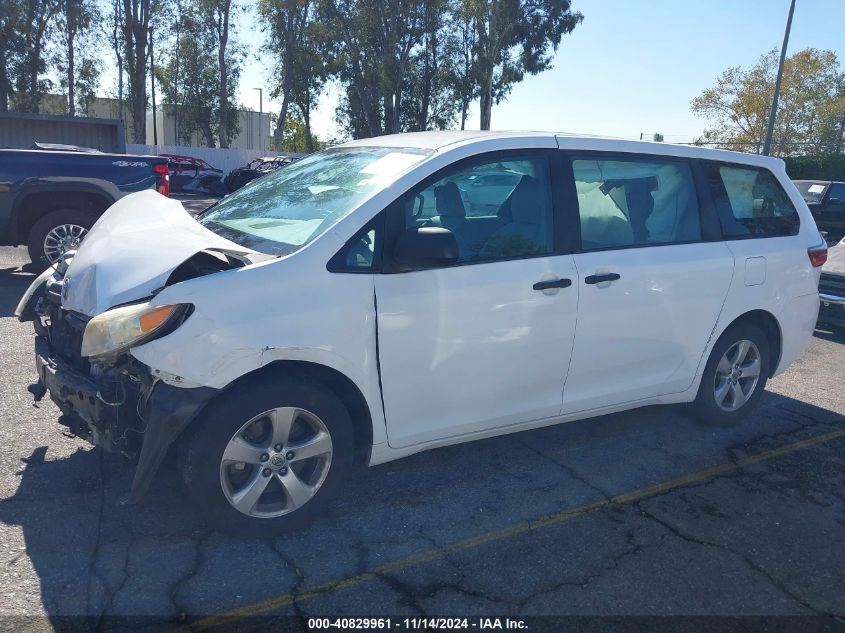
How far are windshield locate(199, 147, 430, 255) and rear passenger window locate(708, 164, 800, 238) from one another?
2205mm

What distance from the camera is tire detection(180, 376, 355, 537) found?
10.8ft

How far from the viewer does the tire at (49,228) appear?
28.9 feet

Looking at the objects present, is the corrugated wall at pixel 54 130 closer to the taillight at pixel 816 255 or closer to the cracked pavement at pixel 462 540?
the cracked pavement at pixel 462 540

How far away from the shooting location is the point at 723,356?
511 centimetres

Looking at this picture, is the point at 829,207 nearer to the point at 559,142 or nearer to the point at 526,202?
the point at 559,142

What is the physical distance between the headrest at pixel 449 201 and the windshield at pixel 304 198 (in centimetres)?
20

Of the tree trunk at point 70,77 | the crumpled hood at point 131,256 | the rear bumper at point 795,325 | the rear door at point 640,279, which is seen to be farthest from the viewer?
the tree trunk at point 70,77

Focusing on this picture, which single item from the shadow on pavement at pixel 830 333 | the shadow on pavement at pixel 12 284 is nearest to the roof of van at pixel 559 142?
the shadow on pavement at pixel 830 333

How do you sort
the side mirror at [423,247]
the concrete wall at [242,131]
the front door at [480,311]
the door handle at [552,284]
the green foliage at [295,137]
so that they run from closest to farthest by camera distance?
1. the side mirror at [423,247]
2. the front door at [480,311]
3. the door handle at [552,284]
4. the concrete wall at [242,131]
5. the green foliage at [295,137]

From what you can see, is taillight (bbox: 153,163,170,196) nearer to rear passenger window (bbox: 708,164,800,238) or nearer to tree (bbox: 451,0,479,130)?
rear passenger window (bbox: 708,164,800,238)

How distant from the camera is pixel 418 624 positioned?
2.98 m

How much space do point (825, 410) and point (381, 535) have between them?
4.05m

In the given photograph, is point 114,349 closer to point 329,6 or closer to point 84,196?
point 84,196

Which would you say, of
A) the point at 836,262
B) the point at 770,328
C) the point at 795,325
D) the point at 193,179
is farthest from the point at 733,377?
the point at 193,179
